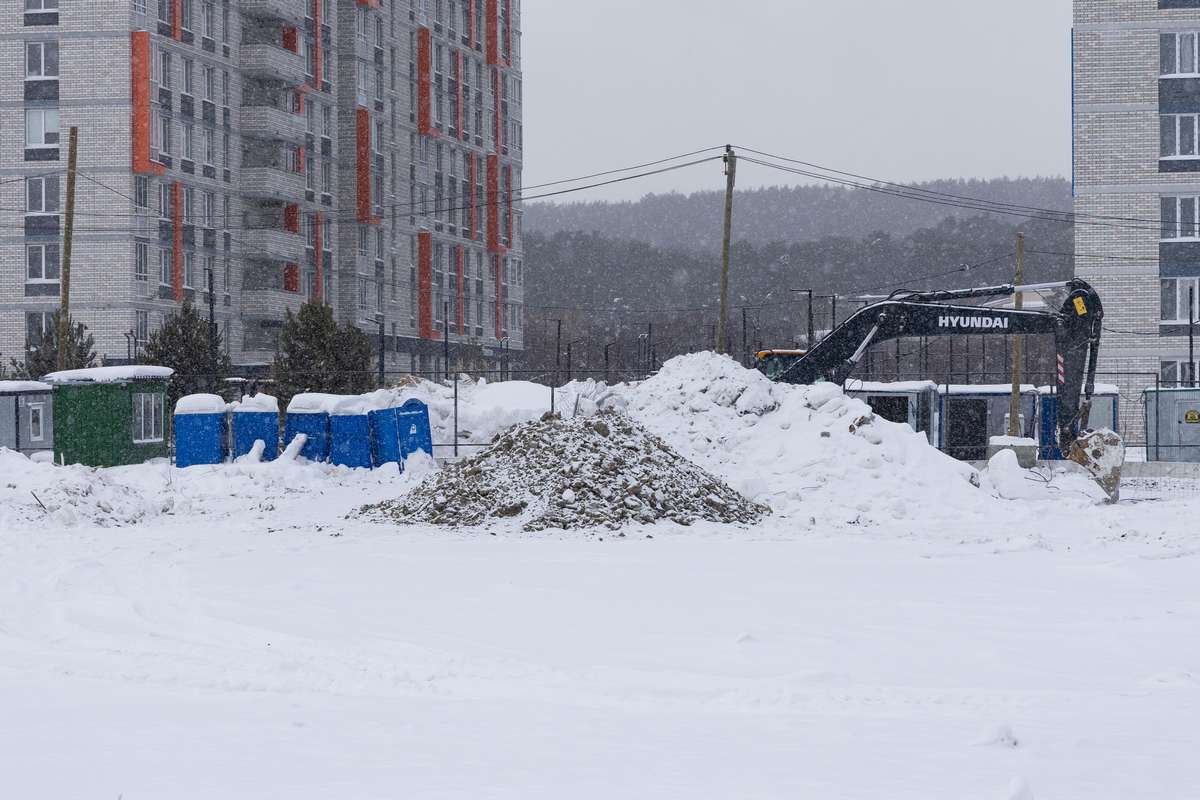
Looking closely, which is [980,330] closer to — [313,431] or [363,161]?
[313,431]

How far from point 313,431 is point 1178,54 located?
1468 inches

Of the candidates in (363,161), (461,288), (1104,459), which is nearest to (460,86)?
(461,288)

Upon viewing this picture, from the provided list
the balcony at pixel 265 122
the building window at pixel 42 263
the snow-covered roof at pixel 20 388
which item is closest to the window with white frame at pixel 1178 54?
the balcony at pixel 265 122

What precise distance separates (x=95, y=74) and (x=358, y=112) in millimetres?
18940

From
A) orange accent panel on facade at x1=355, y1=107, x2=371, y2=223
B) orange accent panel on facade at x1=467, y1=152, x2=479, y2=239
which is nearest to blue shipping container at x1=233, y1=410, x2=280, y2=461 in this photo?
orange accent panel on facade at x1=355, y1=107, x2=371, y2=223

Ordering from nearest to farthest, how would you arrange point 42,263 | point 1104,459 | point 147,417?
point 1104,459 < point 147,417 < point 42,263

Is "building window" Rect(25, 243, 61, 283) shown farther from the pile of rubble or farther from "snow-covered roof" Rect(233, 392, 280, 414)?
the pile of rubble

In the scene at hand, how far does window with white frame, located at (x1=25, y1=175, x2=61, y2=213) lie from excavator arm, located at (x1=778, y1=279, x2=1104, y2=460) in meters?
36.0

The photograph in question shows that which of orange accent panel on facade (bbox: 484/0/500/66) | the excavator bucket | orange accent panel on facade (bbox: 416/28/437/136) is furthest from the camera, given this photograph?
orange accent panel on facade (bbox: 484/0/500/66)

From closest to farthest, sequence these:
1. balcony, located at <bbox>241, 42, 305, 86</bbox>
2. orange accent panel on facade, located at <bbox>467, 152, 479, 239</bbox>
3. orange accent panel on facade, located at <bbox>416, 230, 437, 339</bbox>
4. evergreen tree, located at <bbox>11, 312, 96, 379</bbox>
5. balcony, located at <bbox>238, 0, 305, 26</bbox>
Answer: evergreen tree, located at <bbox>11, 312, 96, 379</bbox> < balcony, located at <bbox>241, 42, 305, 86</bbox> < balcony, located at <bbox>238, 0, 305, 26</bbox> < orange accent panel on facade, located at <bbox>416, 230, 437, 339</bbox> < orange accent panel on facade, located at <bbox>467, 152, 479, 239</bbox>

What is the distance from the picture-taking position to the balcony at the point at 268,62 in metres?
59.0

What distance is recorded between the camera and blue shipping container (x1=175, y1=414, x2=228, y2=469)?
2777 cm

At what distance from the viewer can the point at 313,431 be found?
28219mm

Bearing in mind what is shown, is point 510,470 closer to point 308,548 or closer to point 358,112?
point 308,548
